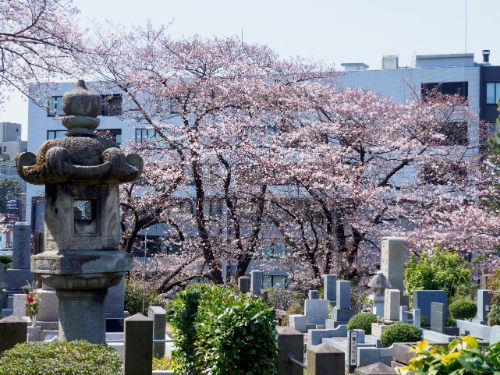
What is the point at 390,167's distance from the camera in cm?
2256

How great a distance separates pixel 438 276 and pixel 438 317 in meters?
4.11

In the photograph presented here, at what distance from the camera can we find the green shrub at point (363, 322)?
13.9 meters

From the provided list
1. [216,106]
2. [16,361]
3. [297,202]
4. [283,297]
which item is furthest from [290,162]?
[16,361]

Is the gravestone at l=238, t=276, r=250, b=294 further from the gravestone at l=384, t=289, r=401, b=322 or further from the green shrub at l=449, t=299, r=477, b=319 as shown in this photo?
the green shrub at l=449, t=299, r=477, b=319

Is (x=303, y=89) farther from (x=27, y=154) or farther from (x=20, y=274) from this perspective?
(x=27, y=154)

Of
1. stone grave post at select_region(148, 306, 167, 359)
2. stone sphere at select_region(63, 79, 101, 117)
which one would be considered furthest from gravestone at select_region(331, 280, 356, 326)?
stone sphere at select_region(63, 79, 101, 117)

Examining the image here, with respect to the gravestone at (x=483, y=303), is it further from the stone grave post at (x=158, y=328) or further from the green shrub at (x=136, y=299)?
the green shrub at (x=136, y=299)

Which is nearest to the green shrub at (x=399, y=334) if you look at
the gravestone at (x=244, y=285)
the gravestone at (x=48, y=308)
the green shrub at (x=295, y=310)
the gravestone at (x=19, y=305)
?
the green shrub at (x=295, y=310)

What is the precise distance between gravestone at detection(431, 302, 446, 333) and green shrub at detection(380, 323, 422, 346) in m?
1.23

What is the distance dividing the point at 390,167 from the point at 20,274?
1594cm

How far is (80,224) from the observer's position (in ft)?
25.3

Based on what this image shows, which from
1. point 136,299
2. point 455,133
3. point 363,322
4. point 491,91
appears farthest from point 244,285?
point 491,91

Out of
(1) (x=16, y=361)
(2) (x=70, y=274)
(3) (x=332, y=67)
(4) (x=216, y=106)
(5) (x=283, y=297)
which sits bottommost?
(5) (x=283, y=297)

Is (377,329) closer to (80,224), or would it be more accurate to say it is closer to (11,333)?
(80,224)
